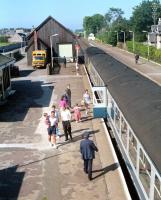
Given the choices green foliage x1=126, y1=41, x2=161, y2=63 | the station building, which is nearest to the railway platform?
the station building

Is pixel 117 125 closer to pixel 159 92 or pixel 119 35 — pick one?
pixel 159 92

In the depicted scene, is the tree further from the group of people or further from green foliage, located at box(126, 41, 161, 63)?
the group of people

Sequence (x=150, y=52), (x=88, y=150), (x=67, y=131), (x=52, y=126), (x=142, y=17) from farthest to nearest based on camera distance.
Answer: (x=142, y=17) → (x=150, y=52) → (x=67, y=131) → (x=52, y=126) → (x=88, y=150)

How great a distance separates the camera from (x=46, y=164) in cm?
1434

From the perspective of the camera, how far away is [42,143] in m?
16.9

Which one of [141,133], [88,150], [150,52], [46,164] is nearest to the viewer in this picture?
[141,133]

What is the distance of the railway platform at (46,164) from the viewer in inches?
469

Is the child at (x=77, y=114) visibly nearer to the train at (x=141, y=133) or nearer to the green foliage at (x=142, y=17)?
the train at (x=141, y=133)

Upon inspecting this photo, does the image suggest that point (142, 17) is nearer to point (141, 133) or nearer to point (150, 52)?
point (150, 52)

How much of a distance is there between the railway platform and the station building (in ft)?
94.7

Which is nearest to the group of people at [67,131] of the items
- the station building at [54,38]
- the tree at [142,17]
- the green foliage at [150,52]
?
the station building at [54,38]

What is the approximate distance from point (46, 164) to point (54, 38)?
130ft

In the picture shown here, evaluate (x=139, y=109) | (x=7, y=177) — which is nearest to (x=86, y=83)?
(x=7, y=177)

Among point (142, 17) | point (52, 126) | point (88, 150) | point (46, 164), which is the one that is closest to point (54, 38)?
point (52, 126)
